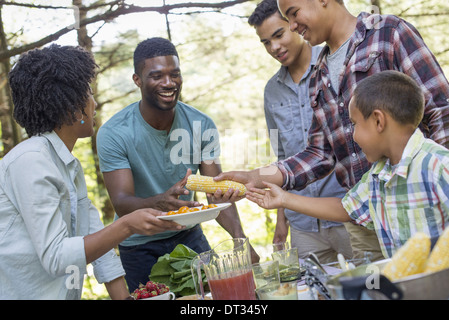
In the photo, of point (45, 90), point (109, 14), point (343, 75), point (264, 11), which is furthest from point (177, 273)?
point (109, 14)

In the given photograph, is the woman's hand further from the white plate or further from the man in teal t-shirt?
the man in teal t-shirt

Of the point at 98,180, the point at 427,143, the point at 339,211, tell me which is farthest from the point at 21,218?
the point at 98,180

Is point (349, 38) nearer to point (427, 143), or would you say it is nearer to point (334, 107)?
point (334, 107)

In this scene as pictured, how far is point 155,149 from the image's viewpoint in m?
3.56

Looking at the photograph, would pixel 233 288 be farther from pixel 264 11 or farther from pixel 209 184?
pixel 264 11

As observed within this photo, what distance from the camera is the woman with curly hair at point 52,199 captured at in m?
1.93

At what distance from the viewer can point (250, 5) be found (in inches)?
326

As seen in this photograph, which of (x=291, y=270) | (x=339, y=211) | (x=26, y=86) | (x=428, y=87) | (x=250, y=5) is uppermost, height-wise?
(x=250, y=5)

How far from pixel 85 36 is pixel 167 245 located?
3.83m

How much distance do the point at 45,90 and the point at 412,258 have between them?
1808 mm

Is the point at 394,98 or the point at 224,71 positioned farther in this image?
the point at 224,71

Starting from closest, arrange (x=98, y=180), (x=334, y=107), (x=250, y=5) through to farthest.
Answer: (x=334, y=107), (x=98, y=180), (x=250, y=5)

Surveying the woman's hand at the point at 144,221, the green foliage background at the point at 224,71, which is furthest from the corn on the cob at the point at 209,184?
the green foliage background at the point at 224,71

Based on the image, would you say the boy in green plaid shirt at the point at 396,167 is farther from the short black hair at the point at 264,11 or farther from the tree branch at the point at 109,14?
the tree branch at the point at 109,14
